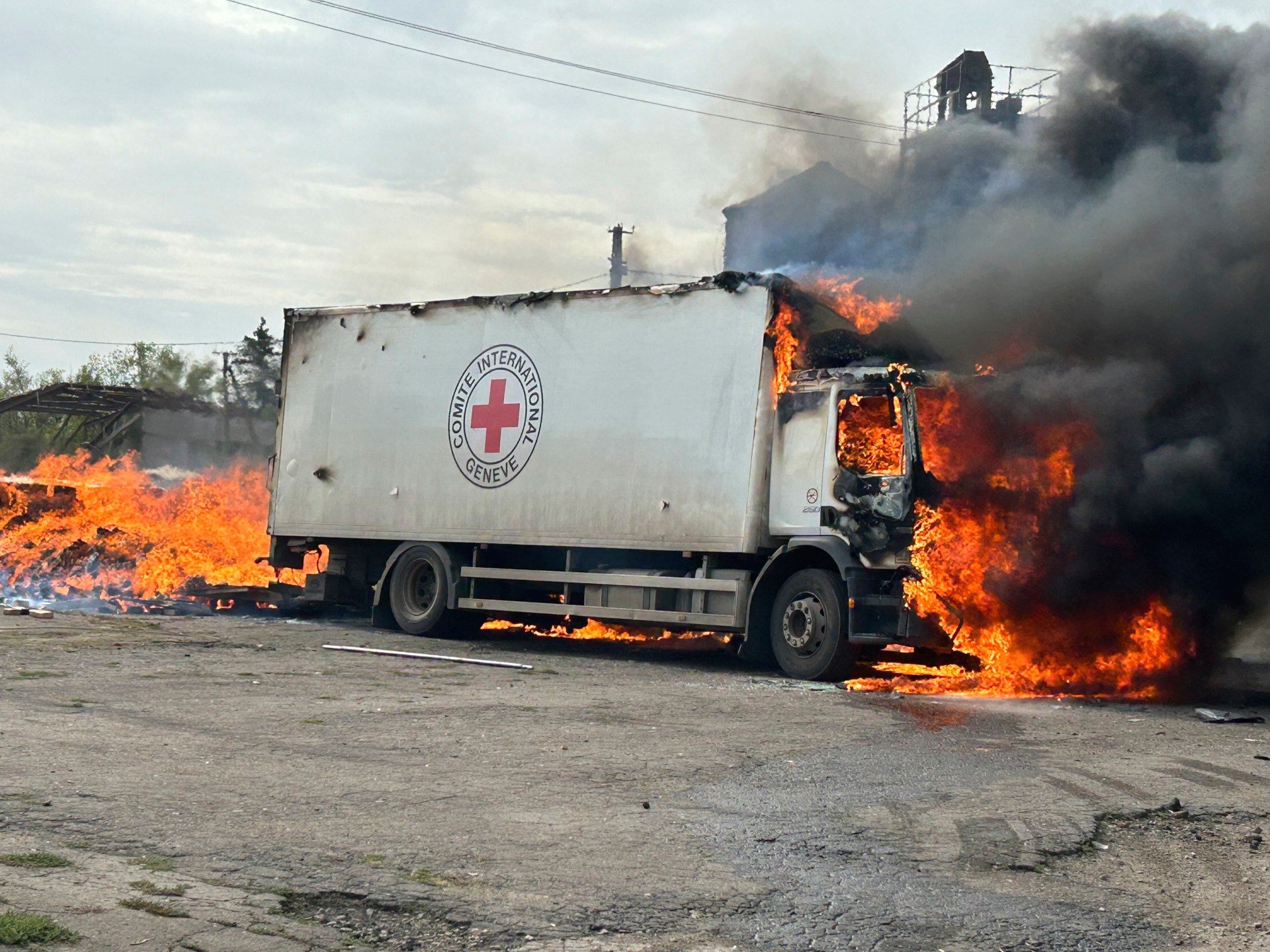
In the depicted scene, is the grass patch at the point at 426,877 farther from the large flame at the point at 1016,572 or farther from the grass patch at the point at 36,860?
the large flame at the point at 1016,572

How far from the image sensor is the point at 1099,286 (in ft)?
37.8

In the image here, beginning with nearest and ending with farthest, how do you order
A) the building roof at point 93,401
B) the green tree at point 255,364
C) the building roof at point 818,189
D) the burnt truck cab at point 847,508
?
the burnt truck cab at point 847,508, the building roof at point 818,189, the building roof at point 93,401, the green tree at point 255,364

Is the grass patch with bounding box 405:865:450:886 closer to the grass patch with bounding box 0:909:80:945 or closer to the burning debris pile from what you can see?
the grass patch with bounding box 0:909:80:945

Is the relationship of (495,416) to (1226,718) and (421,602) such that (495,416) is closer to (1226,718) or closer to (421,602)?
(421,602)

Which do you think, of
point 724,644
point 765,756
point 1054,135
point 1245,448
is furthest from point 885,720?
point 1054,135

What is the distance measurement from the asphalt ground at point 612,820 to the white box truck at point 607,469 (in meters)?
2.04

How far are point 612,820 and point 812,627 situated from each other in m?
6.21

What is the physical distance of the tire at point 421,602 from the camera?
15109mm

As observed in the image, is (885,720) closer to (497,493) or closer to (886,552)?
(886,552)

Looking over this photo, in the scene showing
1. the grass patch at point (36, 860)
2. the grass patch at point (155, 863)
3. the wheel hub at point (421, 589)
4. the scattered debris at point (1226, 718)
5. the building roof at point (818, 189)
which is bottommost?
the grass patch at point (155, 863)

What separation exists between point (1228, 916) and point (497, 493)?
10511mm

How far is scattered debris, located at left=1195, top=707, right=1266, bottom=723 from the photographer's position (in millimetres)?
9523

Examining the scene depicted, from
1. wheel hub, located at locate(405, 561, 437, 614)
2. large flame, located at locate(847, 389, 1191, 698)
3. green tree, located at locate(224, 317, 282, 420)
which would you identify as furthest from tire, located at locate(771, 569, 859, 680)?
green tree, located at locate(224, 317, 282, 420)

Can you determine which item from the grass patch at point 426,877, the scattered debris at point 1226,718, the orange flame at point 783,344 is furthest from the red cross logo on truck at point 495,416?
the grass patch at point 426,877
